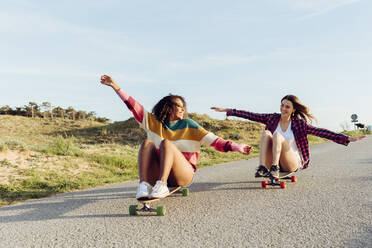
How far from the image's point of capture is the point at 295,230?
3119 millimetres

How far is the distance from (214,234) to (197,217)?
0.64 meters

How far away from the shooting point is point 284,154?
17.4 ft

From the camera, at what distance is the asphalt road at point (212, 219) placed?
295cm

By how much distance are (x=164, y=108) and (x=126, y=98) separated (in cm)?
49

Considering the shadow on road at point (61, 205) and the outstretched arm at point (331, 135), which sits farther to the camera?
A: the outstretched arm at point (331, 135)

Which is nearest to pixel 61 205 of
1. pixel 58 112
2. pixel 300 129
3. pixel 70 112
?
pixel 300 129

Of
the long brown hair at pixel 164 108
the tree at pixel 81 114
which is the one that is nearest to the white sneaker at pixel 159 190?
the long brown hair at pixel 164 108

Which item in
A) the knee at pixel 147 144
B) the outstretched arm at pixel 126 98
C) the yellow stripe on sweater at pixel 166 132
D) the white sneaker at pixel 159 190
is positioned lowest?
the white sneaker at pixel 159 190

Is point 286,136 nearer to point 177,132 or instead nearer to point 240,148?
point 240,148

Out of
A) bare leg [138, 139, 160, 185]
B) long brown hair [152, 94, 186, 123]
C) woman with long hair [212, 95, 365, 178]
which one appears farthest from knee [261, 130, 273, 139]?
bare leg [138, 139, 160, 185]

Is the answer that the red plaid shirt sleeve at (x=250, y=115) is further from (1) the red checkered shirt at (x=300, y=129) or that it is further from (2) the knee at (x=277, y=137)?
(2) the knee at (x=277, y=137)

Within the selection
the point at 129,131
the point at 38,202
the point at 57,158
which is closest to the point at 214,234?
the point at 38,202

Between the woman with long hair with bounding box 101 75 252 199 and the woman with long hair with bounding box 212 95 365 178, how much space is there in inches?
40.9

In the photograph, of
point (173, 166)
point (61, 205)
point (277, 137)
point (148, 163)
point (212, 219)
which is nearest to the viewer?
point (212, 219)
